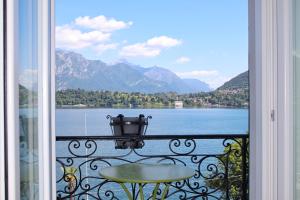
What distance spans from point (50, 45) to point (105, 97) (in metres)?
2.81

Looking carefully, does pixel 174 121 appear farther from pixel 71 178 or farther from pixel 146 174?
pixel 146 174

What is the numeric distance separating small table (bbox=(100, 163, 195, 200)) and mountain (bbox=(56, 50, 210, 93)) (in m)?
1.30

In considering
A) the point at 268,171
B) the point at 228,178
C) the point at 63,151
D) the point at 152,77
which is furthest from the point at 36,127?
the point at 152,77

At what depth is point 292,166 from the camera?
80.3 inches

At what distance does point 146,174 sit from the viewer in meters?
2.84

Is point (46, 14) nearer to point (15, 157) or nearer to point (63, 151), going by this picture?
point (15, 157)

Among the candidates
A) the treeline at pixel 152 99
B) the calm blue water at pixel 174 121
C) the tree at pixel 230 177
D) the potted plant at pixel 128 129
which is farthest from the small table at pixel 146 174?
the treeline at pixel 152 99

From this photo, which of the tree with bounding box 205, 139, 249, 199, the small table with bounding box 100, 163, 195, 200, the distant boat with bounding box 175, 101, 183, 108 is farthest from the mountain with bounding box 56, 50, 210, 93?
the tree with bounding box 205, 139, 249, 199

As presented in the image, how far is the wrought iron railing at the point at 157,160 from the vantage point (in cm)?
342

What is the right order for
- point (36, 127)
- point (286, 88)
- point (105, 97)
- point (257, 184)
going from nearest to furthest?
point (36, 127)
point (286, 88)
point (257, 184)
point (105, 97)

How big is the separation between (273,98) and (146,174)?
4.07 feet

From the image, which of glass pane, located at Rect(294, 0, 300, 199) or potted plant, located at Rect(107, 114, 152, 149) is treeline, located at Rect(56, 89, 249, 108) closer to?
potted plant, located at Rect(107, 114, 152, 149)

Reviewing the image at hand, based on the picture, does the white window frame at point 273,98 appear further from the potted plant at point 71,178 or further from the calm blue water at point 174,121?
the potted plant at point 71,178

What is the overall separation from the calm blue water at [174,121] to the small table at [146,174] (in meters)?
0.54
